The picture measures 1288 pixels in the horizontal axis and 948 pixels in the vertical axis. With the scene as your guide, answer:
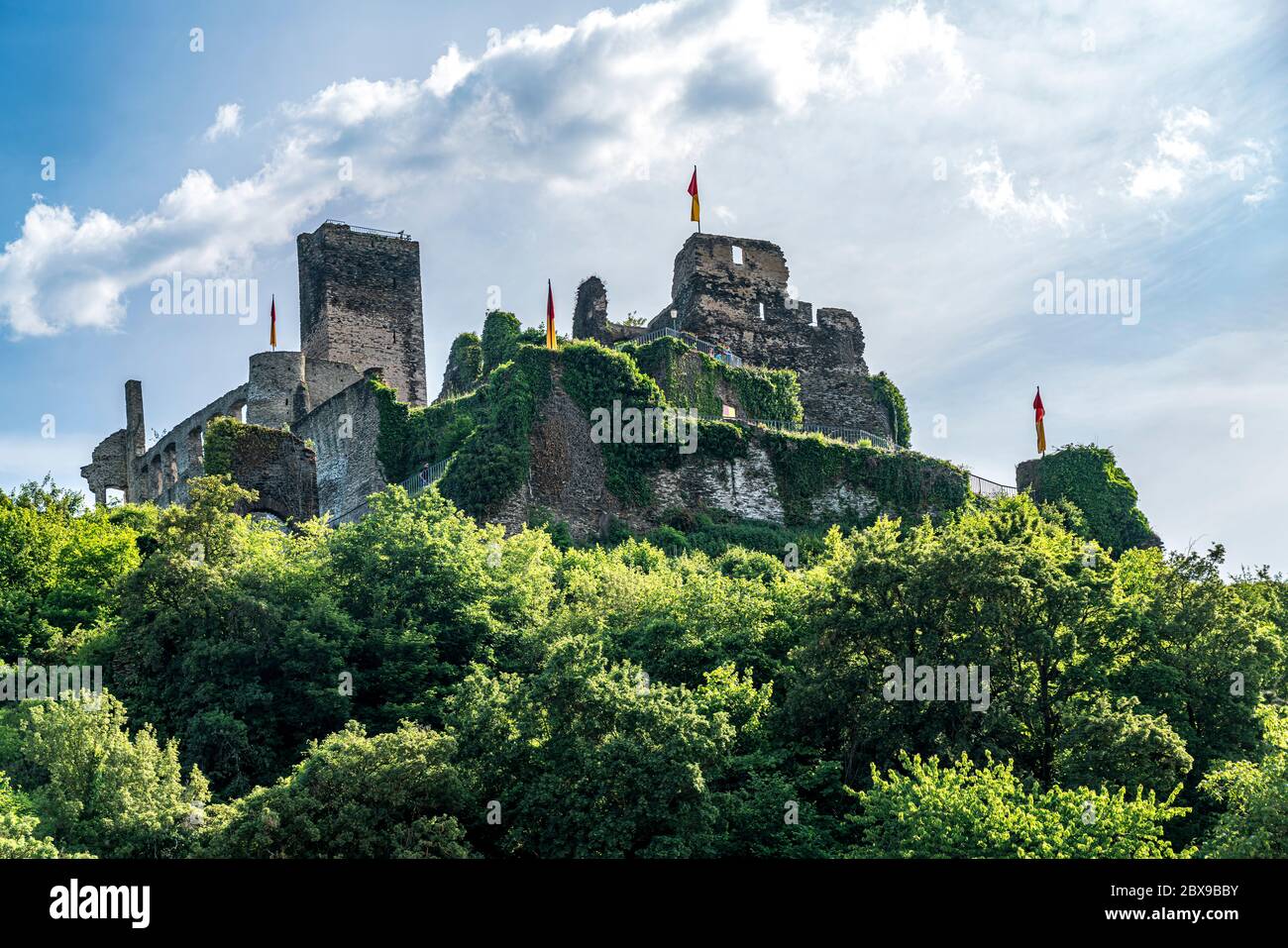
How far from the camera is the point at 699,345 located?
55375 millimetres

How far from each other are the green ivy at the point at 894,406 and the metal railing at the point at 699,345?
17.7 feet

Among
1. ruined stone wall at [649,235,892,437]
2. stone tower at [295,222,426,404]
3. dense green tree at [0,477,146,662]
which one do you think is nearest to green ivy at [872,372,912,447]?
ruined stone wall at [649,235,892,437]

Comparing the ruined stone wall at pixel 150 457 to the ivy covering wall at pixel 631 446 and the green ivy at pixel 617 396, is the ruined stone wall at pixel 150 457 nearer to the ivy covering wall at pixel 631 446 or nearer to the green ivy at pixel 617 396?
the ivy covering wall at pixel 631 446

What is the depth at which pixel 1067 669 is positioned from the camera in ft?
101

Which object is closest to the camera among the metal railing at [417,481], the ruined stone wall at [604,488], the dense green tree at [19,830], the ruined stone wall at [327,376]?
the dense green tree at [19,830]

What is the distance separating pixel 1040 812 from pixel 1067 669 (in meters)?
5.28

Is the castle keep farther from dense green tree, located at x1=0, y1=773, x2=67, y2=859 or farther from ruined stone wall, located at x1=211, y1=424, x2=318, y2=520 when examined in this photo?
dense green tree, located at x1=0, y1=773, x2=67, y2=859

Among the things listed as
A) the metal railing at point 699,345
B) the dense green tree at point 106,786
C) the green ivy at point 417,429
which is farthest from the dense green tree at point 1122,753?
the metal railing at point 699,345

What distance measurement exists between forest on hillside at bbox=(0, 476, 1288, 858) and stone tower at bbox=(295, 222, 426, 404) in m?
23.7

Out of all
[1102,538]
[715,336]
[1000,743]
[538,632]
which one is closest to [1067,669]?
[1000,743]

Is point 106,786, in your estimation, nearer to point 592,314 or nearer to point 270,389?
point 592,314

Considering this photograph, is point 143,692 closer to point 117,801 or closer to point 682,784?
point 117,801

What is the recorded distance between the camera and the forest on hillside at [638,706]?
26.8 metres

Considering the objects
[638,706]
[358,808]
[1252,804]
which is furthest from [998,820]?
[358,808]
